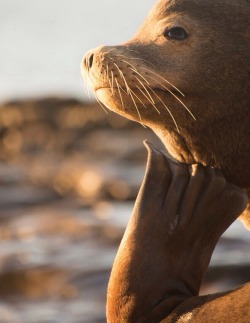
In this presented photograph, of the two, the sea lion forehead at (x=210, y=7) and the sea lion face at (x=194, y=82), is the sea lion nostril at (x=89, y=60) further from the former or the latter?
the sea lion forehead at (x=210, y=7)

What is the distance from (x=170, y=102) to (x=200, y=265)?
90cm

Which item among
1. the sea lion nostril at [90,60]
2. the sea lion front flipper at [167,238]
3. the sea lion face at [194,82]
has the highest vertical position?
the sea lion nostril at [90,60]

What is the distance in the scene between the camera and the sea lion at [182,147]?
29.5 ft

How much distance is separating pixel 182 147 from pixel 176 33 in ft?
2.05

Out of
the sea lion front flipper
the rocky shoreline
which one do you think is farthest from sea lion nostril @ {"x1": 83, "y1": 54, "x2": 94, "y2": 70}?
the rocky shoreline

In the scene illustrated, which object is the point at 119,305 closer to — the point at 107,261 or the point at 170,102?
the point at 170,102

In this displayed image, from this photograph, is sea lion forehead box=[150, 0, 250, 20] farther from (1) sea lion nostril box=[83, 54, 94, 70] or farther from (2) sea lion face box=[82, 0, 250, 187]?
(1) sea lion nostril box=[83, 54, 94, 70]

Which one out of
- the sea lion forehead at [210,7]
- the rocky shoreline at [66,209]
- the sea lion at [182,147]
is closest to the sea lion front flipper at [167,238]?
the sea lion at [182,147]

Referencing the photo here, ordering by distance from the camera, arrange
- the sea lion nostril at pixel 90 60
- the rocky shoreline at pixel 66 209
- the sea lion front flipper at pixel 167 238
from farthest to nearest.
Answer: the rocky shoreline at pixel 66 209 → the sea lion nostril at pixel 90 60 → the sea lion front flipper at pixel 167 238

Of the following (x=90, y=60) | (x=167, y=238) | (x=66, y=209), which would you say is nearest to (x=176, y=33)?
(x=90, y=60)

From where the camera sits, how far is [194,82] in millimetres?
9078

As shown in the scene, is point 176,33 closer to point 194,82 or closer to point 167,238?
point 194,82

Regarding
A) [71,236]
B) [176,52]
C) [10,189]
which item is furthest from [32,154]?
[176,52]

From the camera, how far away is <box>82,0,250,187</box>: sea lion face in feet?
29.6
